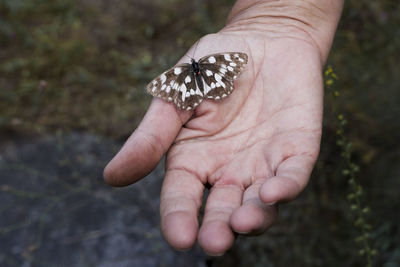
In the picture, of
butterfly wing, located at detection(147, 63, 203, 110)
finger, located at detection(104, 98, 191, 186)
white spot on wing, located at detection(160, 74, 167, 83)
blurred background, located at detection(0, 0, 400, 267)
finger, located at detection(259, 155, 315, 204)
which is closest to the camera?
finger, located at detection(259, 155, 315, 204)

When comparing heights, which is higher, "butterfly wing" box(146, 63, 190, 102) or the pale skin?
"butterfly wing" box(146, 63, 190, 102)

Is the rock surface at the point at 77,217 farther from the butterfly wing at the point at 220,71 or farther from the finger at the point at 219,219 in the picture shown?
the butterfly wing at the point at 220,71

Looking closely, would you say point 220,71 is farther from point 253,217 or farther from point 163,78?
point 253,217

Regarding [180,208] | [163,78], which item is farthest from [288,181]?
[163,78]

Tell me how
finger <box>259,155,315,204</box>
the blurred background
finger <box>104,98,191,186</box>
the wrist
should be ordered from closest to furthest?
finger <box>259,155,315,204</box> < finger <box>104,98,191,186</box> < the wrist < the blurred background

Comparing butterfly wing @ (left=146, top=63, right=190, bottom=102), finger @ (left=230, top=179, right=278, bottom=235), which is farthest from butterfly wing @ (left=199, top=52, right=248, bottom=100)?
finger @ (left=230, top=179, right=278, bottom=235)

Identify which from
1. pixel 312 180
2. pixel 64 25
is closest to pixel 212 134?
pixel 312 180

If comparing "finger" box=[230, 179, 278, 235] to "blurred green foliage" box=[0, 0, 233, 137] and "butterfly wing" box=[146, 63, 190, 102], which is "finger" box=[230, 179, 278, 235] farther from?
"blurred green foliage" box=[0, 0, 233, 137]

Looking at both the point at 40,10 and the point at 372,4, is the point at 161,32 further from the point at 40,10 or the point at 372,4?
the point at 372,4
